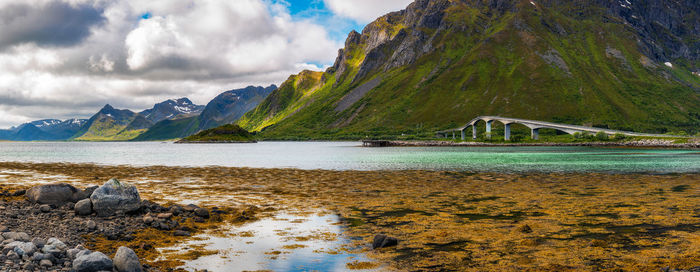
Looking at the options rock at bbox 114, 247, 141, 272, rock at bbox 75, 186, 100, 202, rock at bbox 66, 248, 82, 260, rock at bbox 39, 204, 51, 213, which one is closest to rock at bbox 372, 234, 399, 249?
rock at bbox 114, 247, 141, 272

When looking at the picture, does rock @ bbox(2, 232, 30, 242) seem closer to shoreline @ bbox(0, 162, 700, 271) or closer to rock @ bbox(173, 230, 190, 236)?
shoreline @ bbox(0, 162, 700, 271)

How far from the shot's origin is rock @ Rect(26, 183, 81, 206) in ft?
79.6

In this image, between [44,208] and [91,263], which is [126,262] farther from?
[44,208]

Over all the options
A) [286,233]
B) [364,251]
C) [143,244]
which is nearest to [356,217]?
[286,233]

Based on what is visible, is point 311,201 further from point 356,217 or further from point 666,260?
point 666,260

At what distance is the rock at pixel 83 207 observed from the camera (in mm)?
22391

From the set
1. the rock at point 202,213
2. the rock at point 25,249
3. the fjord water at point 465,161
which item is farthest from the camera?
the fjord water at point 465,161

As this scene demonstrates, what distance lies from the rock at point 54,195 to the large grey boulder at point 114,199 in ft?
8.49

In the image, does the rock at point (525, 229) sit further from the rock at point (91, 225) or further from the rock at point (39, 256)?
the rock at point (91, 225)

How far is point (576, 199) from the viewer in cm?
3034

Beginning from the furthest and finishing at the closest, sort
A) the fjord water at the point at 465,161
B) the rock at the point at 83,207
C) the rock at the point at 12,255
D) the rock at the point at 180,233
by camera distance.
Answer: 1. the fjord water at the point at 465,161
2. the rock at the point at 83,207
3. the rock at the point at 180,233
4. the rock at the point at 12,255

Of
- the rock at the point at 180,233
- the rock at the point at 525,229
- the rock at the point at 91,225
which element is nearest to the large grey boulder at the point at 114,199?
the rock at the point at 91,225

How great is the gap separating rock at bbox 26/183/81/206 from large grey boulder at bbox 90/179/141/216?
2.59 m

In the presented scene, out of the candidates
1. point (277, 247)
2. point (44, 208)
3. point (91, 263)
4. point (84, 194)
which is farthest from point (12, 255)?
point (84, 194)
